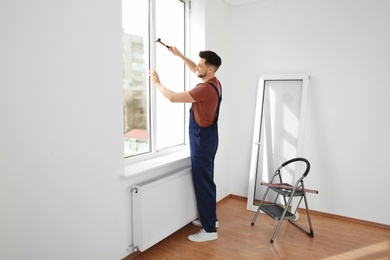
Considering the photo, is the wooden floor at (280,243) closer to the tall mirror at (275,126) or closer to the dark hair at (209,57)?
the tall mirror at (275,126)

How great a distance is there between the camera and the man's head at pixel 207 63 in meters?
2.97

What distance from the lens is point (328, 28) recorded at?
11.6 ft

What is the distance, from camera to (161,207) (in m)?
2.86

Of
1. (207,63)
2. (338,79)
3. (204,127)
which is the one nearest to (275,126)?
(338,79)

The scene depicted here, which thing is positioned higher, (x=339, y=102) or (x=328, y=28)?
(x=328, y=28)

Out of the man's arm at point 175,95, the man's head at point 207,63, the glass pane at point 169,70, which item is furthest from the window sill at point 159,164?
the man's head at point 207,63

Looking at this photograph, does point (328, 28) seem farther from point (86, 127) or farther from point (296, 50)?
point (86, 127)

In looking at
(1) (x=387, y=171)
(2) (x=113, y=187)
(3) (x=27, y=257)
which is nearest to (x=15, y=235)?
(3) (x=27, y=257)

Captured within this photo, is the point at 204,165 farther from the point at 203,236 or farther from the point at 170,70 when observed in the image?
the point at 170,70

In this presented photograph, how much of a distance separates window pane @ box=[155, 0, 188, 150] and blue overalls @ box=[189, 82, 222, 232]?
0.48m

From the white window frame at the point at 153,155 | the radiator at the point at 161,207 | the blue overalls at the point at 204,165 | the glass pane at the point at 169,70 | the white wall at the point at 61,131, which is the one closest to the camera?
the white wall at the point at 61,131

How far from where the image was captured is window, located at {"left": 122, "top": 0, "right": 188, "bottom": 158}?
2.87 m

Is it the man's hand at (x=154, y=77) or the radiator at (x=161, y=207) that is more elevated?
the man's hand at (x=154, y=77)

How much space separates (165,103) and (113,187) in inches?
50.7
